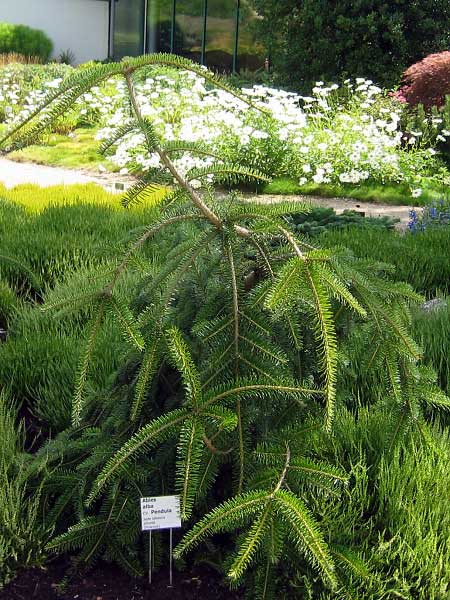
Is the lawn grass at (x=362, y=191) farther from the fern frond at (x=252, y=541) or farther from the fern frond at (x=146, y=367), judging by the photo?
the fern frond at (x=252, y=541)

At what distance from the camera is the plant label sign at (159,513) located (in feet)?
6.51

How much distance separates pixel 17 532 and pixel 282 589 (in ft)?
2.53

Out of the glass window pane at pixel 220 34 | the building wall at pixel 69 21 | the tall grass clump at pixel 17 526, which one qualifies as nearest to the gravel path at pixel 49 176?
the tall grass clump at pixel 17 526

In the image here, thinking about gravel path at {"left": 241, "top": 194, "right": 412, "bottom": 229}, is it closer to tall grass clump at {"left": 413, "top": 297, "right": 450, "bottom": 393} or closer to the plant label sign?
tall grass clump at {"left": 413, "top": 297, "right": 450, "bottom": 393}

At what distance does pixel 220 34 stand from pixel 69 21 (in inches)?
351

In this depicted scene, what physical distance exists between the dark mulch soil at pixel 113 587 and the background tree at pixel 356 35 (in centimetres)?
1179

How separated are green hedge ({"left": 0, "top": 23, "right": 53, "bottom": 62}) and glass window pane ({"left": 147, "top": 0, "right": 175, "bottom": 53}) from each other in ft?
14.8

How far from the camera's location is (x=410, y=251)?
16.2 feet

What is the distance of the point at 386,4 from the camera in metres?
12.9

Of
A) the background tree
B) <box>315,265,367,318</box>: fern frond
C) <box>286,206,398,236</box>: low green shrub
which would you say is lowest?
<box>286,206,398,236</box>: low green shrub

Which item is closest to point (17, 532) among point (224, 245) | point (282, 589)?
point (282, 589)

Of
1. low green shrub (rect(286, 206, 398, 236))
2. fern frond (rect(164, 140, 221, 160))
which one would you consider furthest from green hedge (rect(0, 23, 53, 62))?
fern frond (rect(164, 140, 221, 160))

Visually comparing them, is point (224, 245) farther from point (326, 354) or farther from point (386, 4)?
point (386, 4)

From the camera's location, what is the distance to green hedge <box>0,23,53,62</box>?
78.8ft
